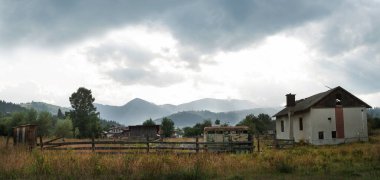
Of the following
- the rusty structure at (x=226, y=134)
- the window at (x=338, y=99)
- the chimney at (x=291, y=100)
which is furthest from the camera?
the chimney at (x=291, y=100)

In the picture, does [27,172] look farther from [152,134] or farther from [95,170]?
[152,134]

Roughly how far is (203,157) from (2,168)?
745 centimetres

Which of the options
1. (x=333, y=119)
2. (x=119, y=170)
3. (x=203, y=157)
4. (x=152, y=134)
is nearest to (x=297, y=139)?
(x=333, y=119)

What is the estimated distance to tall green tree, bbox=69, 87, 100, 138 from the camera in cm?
10175

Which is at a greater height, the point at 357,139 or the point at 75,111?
the point at 75,111

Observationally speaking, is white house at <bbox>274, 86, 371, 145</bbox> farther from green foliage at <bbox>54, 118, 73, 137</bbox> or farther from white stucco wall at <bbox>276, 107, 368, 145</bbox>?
green foliage at <bbox>54, 118, 73, 137</bbox>

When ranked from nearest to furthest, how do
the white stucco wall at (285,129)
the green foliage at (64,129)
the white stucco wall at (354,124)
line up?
the white stucco wall at (354,124) < the white stucco wall at (285,129) < the green foliage at (64,129)

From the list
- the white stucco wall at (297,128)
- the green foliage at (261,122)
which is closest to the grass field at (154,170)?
the white stucco wall at (297,128)

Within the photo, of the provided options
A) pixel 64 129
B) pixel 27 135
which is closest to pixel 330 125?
pixel 27 135

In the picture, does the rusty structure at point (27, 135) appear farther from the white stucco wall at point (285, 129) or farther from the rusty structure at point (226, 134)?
the white stucco wall at point (285, 129)

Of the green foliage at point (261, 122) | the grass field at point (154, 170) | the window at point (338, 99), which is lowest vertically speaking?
the grass field at point (154, 170)

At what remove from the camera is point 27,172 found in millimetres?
12188

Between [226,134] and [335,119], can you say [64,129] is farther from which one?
[335,119]

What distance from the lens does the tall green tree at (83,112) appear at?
102 metres
